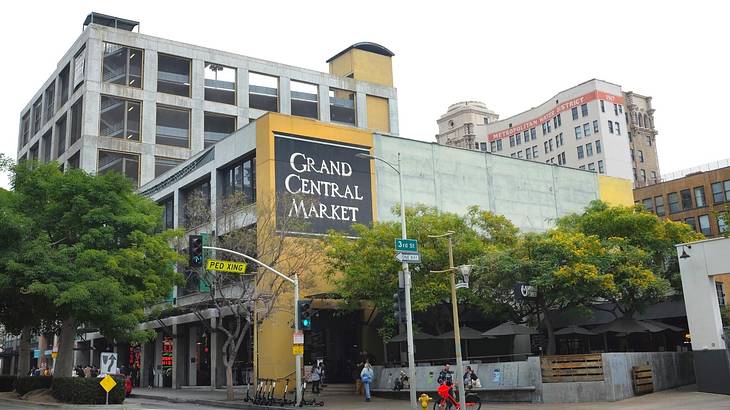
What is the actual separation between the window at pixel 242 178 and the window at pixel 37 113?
149 ft

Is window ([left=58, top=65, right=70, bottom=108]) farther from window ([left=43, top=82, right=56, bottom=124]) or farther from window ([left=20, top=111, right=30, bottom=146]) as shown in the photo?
window ([left=20, top=111, right=30, bottom=146])

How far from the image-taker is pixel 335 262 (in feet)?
132

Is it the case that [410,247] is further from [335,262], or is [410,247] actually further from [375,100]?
[375,100]

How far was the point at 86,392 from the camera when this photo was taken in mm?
30688

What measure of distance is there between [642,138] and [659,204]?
32.3 m

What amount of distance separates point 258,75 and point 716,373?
187ft

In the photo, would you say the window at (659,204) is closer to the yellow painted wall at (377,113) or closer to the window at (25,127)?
the yellow painted wall at (377,113)

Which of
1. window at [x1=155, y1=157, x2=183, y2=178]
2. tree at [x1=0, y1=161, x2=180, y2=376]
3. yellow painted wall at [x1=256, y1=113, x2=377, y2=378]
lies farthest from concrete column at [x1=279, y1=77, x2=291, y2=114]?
tree at [x1=0, y1=161, x2=180, y2=376]

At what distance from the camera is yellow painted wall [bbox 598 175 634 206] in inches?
2410

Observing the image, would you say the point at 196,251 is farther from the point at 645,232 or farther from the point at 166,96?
the point at 166,96

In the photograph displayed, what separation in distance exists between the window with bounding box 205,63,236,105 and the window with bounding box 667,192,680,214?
5446 centimetres

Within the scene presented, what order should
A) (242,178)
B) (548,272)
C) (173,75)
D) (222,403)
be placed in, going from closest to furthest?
(548,272) < (222,403) < (242,178) < (173,75)

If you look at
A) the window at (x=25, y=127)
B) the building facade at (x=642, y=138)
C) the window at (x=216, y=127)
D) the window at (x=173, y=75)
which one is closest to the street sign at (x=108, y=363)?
the window at (x=216, y=127)

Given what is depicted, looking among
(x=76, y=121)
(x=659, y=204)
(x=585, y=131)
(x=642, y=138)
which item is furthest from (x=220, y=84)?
(x=642, y=138)
